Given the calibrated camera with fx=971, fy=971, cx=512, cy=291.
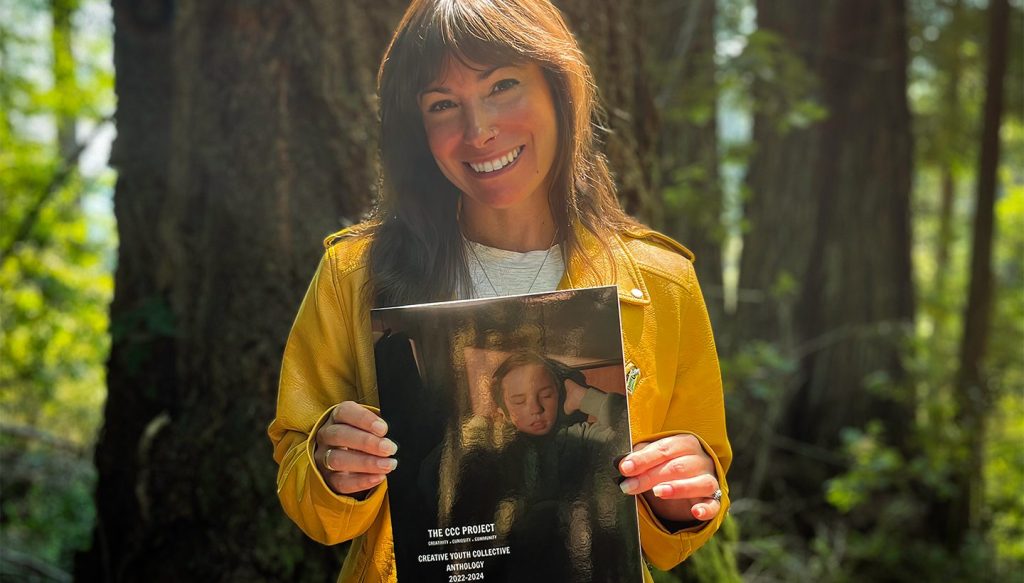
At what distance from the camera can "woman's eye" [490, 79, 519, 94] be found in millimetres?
1692

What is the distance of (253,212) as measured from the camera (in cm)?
301

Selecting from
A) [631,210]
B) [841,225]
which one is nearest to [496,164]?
[631,210]

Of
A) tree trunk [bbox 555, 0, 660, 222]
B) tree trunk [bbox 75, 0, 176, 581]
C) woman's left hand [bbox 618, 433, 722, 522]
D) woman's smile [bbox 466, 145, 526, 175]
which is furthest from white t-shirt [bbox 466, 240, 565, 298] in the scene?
tree trunk [bbox 75, 0, 176, 581]

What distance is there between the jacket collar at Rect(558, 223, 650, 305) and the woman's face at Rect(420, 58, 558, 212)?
151mm

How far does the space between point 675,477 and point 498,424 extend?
0.31 metres

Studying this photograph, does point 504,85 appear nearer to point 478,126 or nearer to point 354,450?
point 478,126

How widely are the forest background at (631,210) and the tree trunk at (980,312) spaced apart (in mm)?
21

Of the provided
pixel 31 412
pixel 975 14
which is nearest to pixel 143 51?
pixel 31 412

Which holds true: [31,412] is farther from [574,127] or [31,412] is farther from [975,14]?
[975,14]

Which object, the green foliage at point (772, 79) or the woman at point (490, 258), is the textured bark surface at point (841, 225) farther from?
the woman at point (490, 258)

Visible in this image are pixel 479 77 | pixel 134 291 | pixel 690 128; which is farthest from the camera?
pixel 690 128

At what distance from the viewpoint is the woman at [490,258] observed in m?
1.65

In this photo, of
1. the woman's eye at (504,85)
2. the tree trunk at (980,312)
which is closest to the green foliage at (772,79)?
the tree trunk at (980,312)

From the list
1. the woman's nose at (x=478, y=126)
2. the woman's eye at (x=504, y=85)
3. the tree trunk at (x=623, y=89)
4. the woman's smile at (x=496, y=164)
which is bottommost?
the woman's smile at (x=496, y=164)
